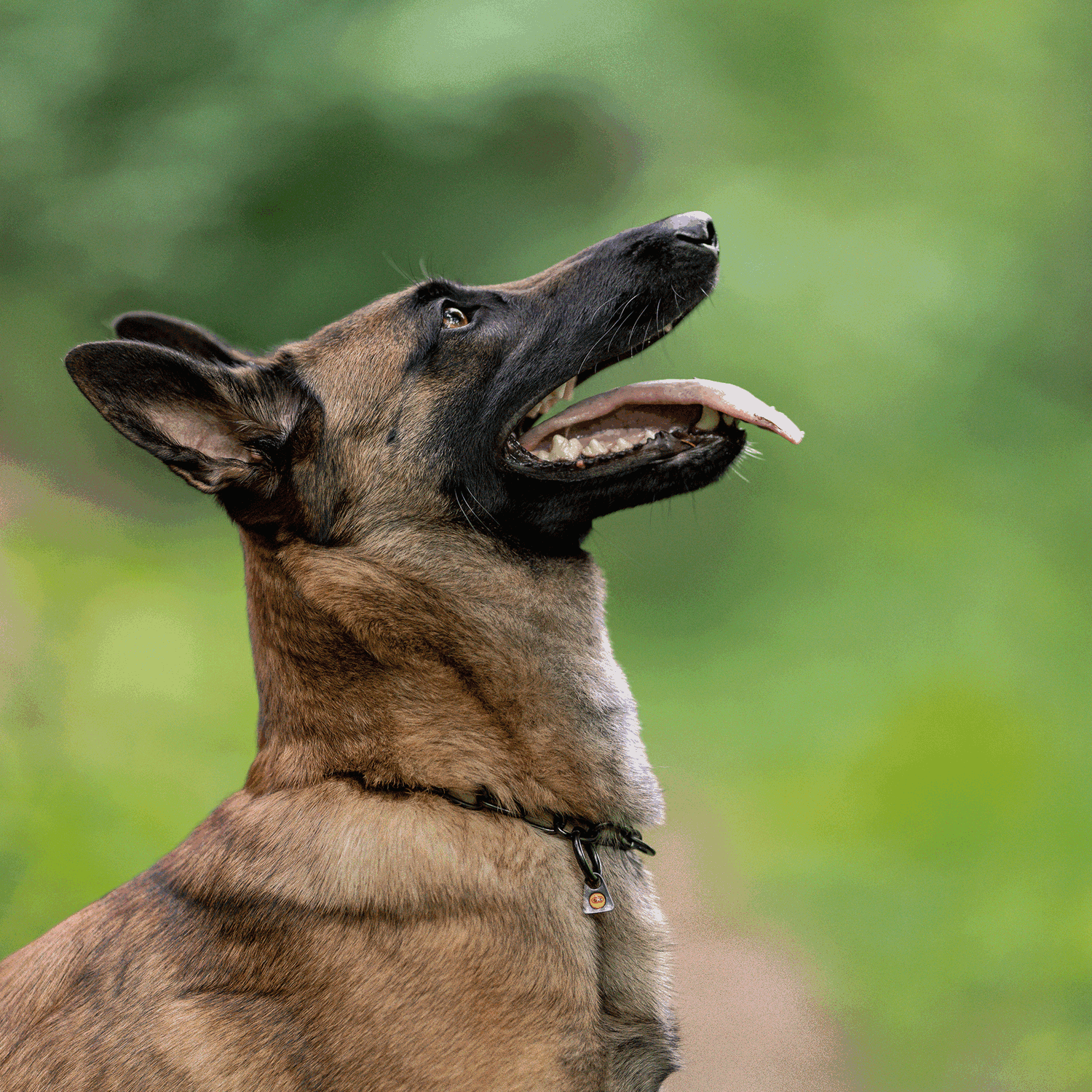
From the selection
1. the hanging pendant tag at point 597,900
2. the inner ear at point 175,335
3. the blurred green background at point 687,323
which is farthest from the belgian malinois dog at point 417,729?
the blurred green background at point 687,323

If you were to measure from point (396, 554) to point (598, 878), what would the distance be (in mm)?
898

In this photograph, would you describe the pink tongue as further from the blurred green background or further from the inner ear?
the blurred green background

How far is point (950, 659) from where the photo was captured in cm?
696

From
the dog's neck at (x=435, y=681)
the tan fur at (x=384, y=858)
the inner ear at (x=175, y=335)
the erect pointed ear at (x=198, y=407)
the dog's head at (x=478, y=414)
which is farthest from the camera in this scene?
the inner ear at (x=175, y=335)

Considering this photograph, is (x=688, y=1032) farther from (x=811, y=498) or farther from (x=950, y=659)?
(x=811, y=498)

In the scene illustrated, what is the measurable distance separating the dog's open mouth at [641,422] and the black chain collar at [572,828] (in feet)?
2.73

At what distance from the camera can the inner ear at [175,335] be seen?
303 cm

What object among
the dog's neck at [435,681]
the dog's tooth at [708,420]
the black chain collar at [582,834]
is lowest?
the black chain collar at [582,834]

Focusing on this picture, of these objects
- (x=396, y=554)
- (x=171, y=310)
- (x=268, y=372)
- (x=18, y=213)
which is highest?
(x=18, y=213)

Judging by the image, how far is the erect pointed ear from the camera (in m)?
2.23

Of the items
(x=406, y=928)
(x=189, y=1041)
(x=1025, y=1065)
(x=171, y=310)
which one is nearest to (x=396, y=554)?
(x=406, y=928)

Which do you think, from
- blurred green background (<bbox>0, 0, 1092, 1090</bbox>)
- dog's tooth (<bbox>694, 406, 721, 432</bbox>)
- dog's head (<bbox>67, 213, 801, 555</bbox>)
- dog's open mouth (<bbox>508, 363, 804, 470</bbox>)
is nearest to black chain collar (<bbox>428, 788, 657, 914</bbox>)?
dog's head (<bbox>67, 213, 801, 555</bbox>)

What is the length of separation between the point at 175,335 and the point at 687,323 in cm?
578

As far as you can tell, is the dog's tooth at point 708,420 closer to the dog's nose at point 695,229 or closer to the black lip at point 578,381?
the black lip at point 578,381
